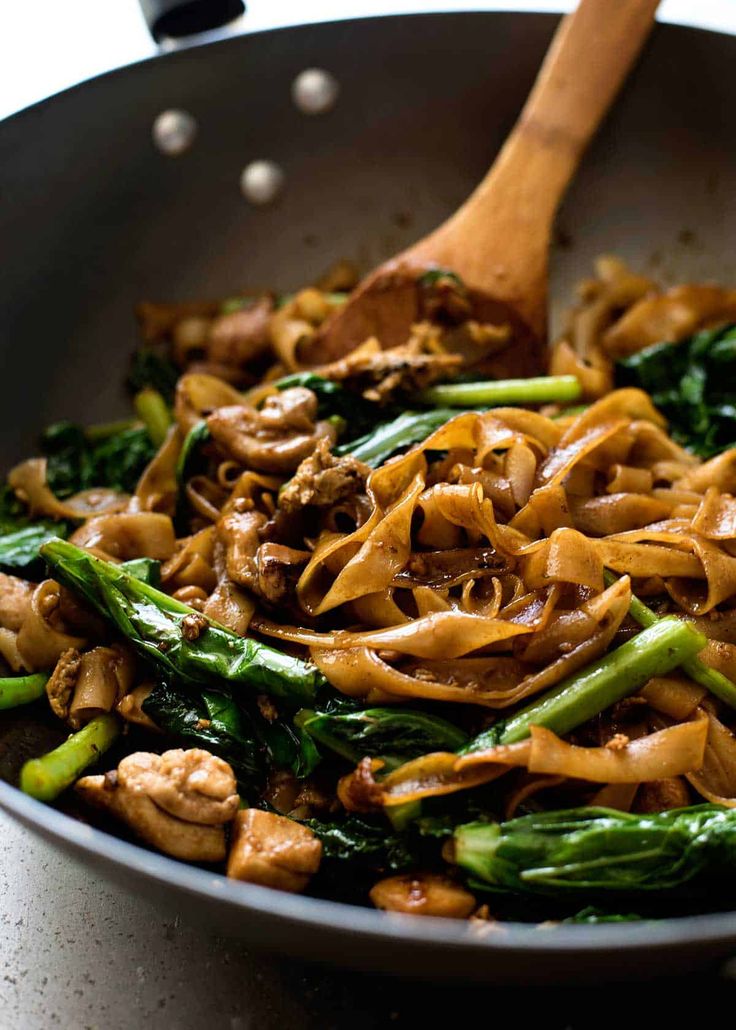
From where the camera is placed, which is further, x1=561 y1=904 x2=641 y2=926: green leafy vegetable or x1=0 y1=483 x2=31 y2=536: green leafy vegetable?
x1=0 y1=483 x2=31 y2=536: green leafy vegetable

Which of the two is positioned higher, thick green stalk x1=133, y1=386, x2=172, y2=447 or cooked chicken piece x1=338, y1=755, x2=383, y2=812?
thick green stalk x1=133, y1=386, x2=172, y2=447

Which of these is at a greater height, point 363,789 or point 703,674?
point 363,789

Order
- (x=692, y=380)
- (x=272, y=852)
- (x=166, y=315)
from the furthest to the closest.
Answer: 1. (x=166, y=315)
2. (x=692, y=380)
3. (x=272, y=852)

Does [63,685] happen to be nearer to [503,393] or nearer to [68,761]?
[68,761]

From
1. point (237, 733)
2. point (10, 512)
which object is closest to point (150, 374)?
point (10, 512)

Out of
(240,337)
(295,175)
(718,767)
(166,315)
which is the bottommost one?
(718,767)

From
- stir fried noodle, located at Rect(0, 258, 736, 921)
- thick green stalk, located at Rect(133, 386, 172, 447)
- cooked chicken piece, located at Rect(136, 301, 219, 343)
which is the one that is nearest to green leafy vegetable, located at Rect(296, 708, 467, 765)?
stir fried noodle, located at Rect(0, 258, 736, 921)

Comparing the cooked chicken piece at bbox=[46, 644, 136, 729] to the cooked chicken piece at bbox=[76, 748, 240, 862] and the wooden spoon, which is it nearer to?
the cooked chicken piece at bbox=[76, 748, 240, 862]
